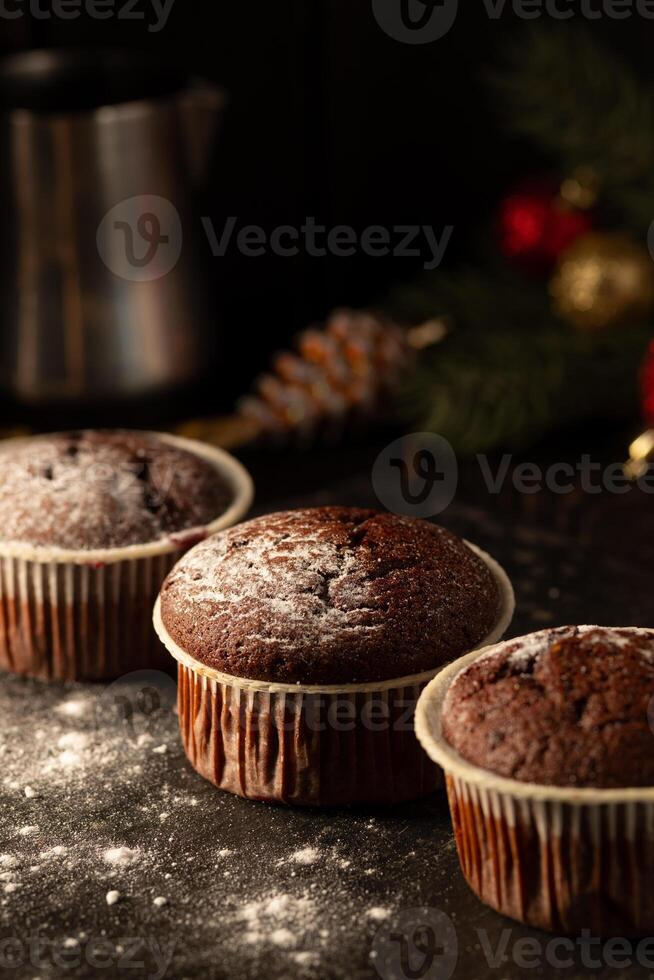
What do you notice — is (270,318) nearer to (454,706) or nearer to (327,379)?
(327,379)

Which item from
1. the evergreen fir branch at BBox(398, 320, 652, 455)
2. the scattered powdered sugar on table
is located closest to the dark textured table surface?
the scattered powdered sugar on table

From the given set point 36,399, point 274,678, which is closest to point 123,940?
point 274,678

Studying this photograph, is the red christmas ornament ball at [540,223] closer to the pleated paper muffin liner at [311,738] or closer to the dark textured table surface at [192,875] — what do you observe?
the dark textured table surface at [192,875]

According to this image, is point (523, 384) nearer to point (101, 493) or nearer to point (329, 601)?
point (101, 493)

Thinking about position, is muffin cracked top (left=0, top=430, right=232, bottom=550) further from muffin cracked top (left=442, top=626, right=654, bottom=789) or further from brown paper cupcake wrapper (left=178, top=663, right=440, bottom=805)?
muffin cracked top (left=442, top=626, right=654, bottom=789)

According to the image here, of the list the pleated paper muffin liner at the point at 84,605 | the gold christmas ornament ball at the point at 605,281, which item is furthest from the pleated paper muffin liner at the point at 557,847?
the gold christmas ornament ball at the point at 605,281

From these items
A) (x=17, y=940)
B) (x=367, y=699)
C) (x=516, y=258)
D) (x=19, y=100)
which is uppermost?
(x=19, y=100)
